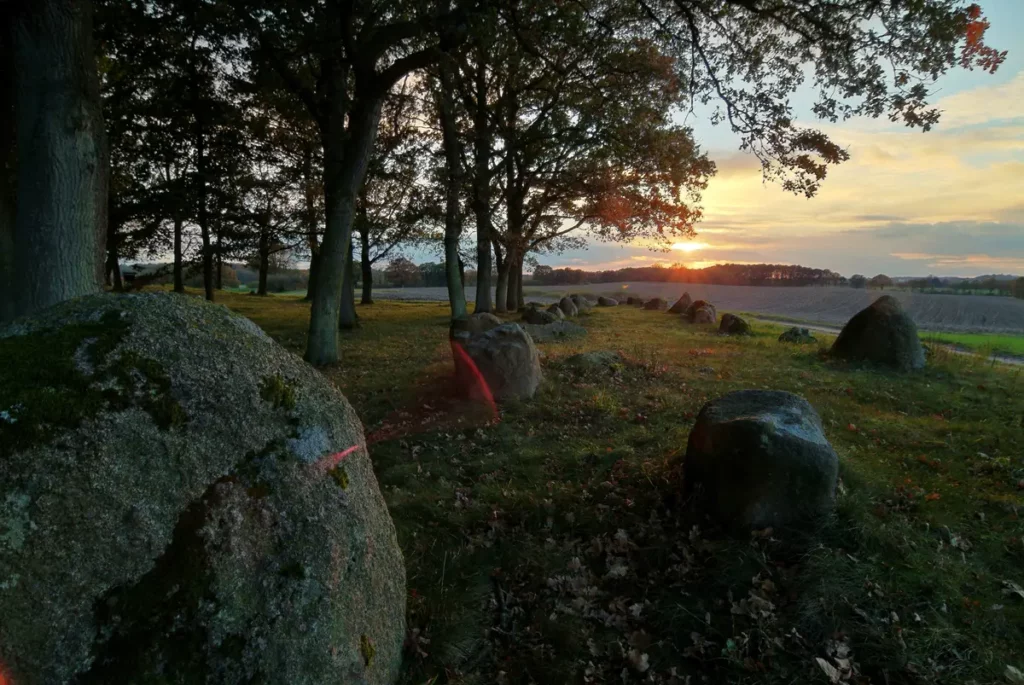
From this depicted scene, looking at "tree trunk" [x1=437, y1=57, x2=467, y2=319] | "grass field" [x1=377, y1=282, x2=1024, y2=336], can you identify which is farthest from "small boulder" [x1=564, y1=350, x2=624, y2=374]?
"grass field" [x1=377, y1=282, x2=1024, y2=336]

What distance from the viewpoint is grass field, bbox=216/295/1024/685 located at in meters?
4.24

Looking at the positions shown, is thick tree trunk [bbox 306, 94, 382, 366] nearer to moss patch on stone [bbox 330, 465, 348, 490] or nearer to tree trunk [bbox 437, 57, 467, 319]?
tree trunk [bbox 437, 57, 467, 319]

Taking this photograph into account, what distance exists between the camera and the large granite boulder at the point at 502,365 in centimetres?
1093

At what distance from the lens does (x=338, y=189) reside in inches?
540

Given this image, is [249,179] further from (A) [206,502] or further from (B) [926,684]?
(B) [926,684]

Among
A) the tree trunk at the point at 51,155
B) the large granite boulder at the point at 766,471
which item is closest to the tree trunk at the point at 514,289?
the tree trunk at the point at 51,155

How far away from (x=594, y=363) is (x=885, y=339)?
27.5ft

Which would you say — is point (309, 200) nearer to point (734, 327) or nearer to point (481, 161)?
point (481, 161)

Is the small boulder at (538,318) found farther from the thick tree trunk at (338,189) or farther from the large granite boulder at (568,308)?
the thick tree trunk at (338,189)

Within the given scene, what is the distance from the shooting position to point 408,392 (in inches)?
461

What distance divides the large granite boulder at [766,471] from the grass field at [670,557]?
0.22 meters

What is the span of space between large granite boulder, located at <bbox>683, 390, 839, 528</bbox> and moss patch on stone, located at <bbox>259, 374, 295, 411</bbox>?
4.40 m

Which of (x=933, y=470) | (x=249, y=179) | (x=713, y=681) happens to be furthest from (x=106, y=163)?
(x=249, y=179)

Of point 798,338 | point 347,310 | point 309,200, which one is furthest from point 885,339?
point 309,200
